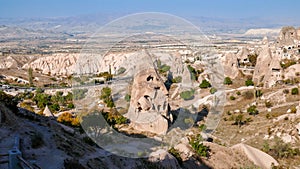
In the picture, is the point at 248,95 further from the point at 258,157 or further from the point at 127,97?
the point at 127,97

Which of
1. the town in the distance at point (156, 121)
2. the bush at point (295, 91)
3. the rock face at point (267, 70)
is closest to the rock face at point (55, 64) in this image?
the rock face at point (267, 70)

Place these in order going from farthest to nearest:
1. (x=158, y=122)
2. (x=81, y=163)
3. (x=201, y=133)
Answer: (x=201, y=133)
(x=158, y=122)
(x=81, y=163)

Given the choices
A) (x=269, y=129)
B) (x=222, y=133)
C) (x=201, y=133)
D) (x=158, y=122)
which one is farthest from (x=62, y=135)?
(x=269, y=129)

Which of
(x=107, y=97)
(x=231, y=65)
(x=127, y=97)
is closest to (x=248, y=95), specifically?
(x=231, y=65)

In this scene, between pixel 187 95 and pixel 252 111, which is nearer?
pixel 187 95

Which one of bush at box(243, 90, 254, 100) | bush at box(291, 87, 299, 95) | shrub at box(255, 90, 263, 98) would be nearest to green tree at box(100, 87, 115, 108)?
bush at box(243, 90, 254, 100)

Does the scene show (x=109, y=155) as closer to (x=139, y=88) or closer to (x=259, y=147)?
(x=139, y=88)

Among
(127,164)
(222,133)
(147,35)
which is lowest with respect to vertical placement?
(222,133)

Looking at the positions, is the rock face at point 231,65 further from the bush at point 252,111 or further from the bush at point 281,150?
the bush at point 281,150

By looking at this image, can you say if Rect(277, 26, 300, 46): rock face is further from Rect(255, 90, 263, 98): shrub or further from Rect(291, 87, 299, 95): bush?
Rect(291, 87, 299, 95): bush
